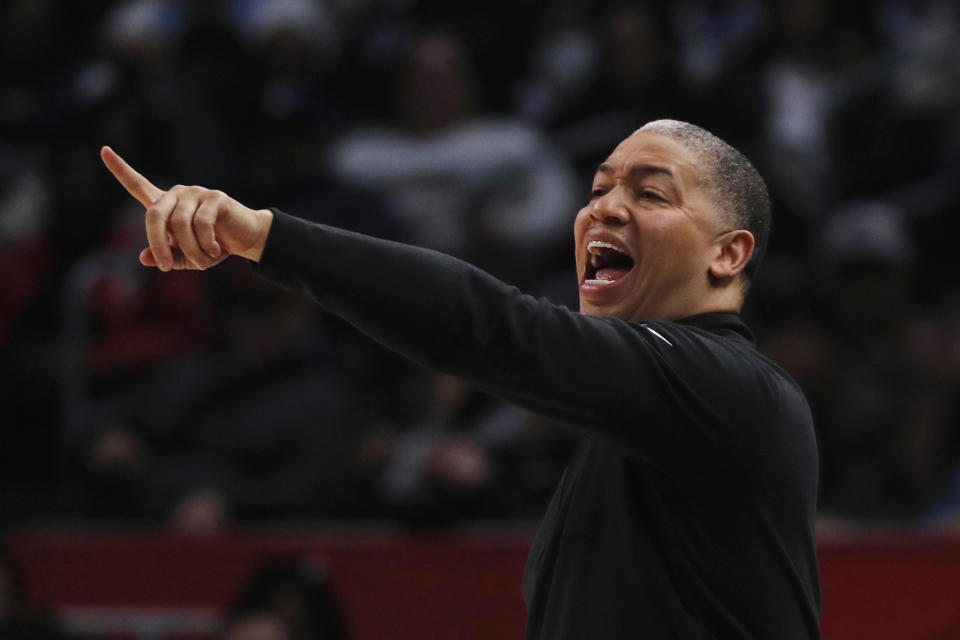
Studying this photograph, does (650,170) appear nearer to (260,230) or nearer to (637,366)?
(637,366)

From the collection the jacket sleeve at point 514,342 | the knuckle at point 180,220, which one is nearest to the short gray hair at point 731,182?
the jacket sleeve at point 514,342

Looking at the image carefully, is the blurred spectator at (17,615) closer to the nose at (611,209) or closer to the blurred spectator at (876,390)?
the blurred spectator at (876,390)

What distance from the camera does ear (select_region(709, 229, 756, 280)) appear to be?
2445 mm

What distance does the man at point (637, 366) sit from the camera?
2004mm

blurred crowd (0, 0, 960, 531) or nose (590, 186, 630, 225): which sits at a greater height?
nose (590, 186, 630, 225)

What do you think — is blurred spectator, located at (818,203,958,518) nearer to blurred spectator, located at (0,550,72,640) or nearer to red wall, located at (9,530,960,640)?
red wall, located at (9,530,960,640)

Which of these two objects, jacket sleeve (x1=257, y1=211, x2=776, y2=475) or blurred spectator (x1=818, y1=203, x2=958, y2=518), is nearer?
jacket sleeve (x1=257, y1=211, x2=776, y2=475)

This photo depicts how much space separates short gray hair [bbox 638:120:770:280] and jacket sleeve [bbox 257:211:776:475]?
1.43 feet

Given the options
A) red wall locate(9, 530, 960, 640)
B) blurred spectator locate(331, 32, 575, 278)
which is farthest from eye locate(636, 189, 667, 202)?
blurred spectator locate(331, 32, 575, 278)

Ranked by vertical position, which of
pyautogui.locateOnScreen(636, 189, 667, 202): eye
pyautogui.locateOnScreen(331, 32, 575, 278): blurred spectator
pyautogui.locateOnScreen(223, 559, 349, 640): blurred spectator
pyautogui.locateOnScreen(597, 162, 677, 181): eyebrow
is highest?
pyautogui.locateOnScreen(597, 162, 677, 181): eyebrow

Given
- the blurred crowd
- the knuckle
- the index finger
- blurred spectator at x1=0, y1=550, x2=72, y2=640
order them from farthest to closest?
the blurred crowd
blurred spectator at x1=0, y1=550, x2=72, y2=640
the index finger
the knuckle

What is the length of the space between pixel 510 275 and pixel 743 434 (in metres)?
3.99

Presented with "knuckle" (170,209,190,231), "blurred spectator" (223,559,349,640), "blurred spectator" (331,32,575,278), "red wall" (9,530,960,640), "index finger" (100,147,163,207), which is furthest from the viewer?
"blurred spectator" (331,32,575,278)

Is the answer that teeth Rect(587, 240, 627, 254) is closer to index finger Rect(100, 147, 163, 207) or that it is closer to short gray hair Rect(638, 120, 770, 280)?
short gray hair Rect(638, 120, 770, 280)
